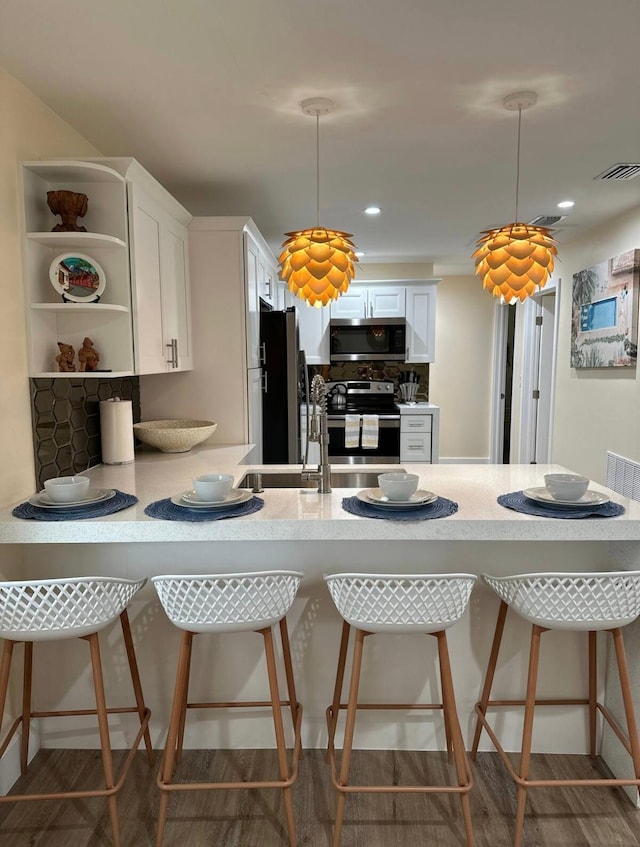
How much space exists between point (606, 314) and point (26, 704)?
4220 mm

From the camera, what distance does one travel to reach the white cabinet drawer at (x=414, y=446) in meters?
5.77

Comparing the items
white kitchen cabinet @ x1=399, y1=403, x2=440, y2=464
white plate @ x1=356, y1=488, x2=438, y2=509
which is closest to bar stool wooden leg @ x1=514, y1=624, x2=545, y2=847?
white plate @ x1=356, y1=488, x2=438, y2=509

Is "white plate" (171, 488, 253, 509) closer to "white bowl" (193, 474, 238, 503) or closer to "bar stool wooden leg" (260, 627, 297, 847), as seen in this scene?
"white bowl" (193, 474, 238, 503)

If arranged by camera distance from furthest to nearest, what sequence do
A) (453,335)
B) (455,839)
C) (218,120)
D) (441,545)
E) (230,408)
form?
1. (453,335)
2. (230,408)
3. (218,120)
4. (441,545)
5. (455,839)

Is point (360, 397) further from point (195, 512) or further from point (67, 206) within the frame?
point (195, 512)

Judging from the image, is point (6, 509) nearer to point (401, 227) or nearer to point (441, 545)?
point (441, 545)

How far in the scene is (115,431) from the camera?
A: 287 cm

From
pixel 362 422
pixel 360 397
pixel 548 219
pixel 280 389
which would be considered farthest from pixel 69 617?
pixel 360 397

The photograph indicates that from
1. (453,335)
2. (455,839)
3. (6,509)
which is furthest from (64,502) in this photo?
(453,335)

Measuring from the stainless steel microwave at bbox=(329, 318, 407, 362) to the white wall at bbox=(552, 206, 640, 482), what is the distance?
1.48 meters

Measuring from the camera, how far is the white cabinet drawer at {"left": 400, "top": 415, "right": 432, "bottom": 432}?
18.9 feet

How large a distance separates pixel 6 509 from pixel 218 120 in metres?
1.72

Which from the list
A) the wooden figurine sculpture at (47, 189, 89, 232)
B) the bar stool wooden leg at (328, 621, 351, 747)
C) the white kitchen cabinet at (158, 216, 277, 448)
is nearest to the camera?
the bar stool wooden leg at (328, 621, 351, 747)

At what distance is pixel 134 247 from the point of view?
2.46 meters
